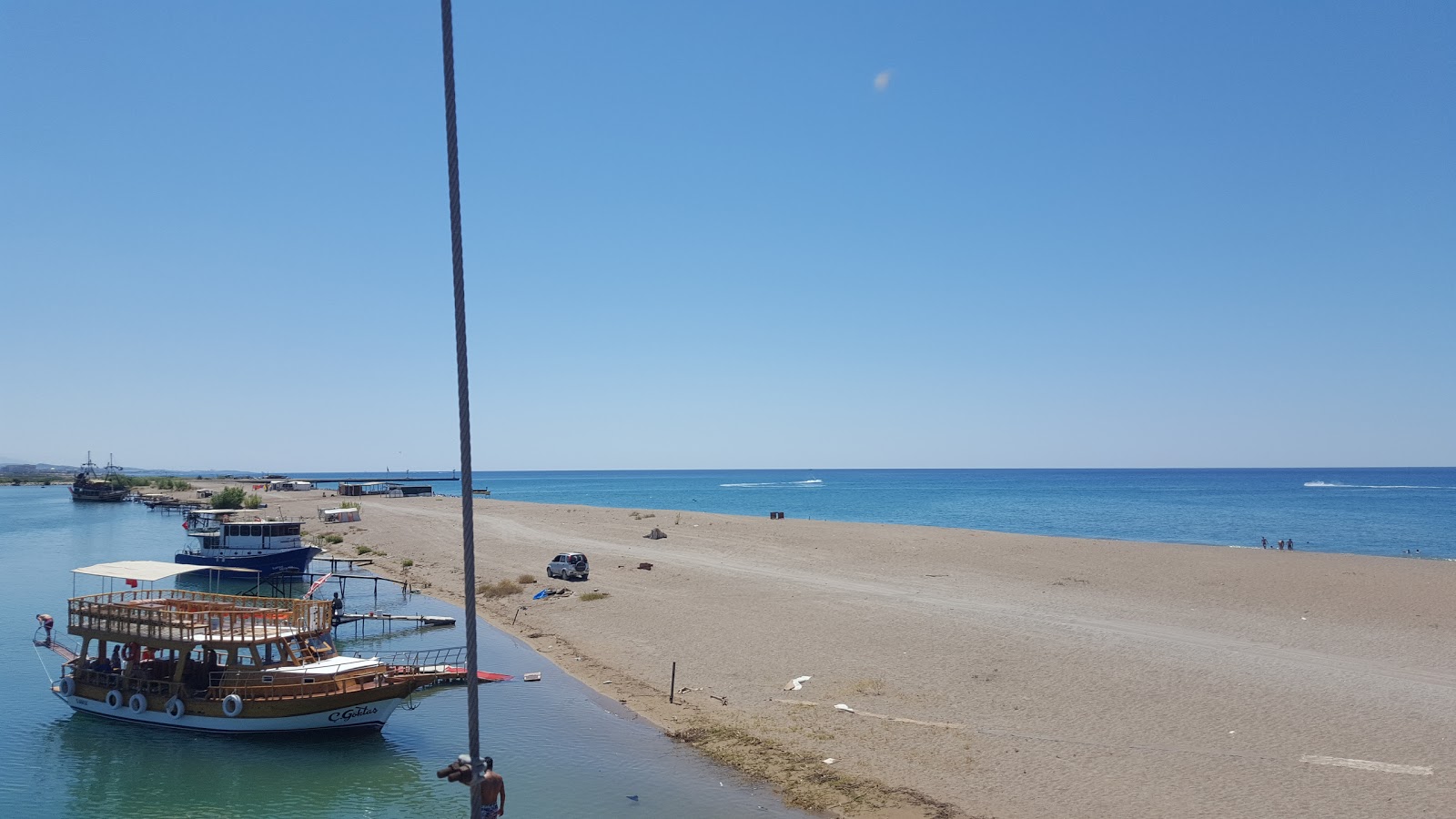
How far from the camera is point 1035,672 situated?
27078 millimetres

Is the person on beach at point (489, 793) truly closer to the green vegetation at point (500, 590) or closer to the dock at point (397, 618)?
the dock at point (397, 618)

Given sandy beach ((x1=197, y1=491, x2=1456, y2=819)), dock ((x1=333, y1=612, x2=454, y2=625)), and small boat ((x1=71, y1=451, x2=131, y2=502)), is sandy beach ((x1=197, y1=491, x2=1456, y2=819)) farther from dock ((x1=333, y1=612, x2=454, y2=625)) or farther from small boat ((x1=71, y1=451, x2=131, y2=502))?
small boat ((x1=71, y1=451, x2=131, y2=502))

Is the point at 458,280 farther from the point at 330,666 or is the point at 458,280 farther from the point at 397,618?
the point at 397,618

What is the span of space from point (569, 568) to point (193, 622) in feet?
76.8

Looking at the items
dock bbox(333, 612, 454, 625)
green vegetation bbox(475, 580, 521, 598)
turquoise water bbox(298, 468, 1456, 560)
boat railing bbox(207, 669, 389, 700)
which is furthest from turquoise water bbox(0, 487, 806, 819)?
turquoise water bbox(298, 468, 1456, 560)

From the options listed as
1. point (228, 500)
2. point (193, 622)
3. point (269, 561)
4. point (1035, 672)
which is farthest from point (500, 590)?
point (228, 500)

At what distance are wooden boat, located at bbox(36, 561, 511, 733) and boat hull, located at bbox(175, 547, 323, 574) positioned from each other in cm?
2761

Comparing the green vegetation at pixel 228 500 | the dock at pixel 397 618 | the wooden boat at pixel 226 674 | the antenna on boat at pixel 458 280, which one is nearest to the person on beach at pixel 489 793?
the antenna on boat at pixel 458 280

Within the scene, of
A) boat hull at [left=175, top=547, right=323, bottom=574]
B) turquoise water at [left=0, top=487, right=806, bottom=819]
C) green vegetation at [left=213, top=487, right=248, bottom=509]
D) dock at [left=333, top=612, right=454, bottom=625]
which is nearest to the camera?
turquoise water at [left=0, top=487, right=806, bottom=819]

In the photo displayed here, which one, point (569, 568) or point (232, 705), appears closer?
point (232, 705)

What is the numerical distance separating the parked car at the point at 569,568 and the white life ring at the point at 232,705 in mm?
23875

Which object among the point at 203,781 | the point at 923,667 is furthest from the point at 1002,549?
the point at 203,781

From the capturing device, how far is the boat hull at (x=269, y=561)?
176 ft

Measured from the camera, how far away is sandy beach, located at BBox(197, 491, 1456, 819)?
725 inches
